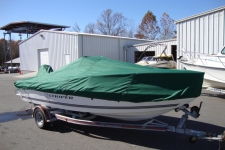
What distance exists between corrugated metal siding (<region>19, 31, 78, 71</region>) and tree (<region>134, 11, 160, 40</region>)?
2858 cm

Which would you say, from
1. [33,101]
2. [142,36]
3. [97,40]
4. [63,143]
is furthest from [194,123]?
[142,36]

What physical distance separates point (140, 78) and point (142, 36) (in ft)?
157

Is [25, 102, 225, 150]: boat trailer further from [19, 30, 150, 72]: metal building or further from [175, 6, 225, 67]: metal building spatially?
[19, 30, 150, 72]: metal building

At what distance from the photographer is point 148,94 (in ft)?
13.4

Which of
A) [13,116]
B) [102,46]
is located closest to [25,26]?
[102,46]

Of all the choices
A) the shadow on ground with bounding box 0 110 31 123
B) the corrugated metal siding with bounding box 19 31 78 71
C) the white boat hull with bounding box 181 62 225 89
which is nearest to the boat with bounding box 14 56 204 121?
the shadow on ground with bounding box 0 110 31 123

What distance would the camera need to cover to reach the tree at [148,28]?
49844 millimetres

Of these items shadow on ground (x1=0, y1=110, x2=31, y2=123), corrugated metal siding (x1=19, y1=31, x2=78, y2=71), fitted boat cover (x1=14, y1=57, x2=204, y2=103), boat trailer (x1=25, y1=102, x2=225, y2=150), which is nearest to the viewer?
fitted boat cover (x1=14, y1=57, x2=204, y2=103)

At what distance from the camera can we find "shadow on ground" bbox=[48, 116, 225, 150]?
4.61 meters

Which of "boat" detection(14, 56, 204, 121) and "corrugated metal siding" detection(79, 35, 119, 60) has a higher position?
"corrugated metal siding" detection(79, 35, 119, 60)

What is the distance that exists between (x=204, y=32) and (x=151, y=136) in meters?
10.8

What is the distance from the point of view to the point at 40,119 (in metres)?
5.93

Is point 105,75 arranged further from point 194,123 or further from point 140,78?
point 194,123

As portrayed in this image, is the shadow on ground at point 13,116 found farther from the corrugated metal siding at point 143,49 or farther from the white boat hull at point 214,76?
the corrugated metal siding at point 143,49
